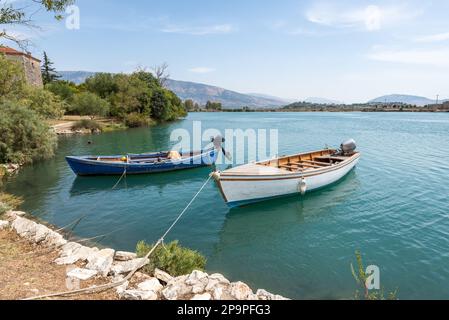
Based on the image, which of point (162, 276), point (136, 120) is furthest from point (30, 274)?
point (136, 120)

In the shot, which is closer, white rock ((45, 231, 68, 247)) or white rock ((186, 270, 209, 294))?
white rock ((186, 270, 209, 294))

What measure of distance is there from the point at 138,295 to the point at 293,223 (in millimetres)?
8776

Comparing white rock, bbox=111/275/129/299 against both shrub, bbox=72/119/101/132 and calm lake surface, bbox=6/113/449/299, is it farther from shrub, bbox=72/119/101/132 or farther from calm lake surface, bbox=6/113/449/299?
shrub, bbox=72/119/101/132

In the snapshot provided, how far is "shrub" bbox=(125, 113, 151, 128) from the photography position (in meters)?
62.1

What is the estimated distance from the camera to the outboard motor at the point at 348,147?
21141 mm

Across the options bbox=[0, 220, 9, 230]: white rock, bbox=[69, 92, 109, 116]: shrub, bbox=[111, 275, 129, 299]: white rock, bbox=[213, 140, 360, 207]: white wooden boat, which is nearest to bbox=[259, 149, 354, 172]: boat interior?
bbox=[213, 140, 360, 207]: white wooden boat

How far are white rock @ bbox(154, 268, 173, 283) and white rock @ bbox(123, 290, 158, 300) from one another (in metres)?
1.21

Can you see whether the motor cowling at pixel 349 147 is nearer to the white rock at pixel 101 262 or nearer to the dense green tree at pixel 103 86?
the white rock at pixel 101 262

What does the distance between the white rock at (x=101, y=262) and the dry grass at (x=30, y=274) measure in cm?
40

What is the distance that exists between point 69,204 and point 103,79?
62882mm

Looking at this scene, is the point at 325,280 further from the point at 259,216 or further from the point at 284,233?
the point at 259,216
